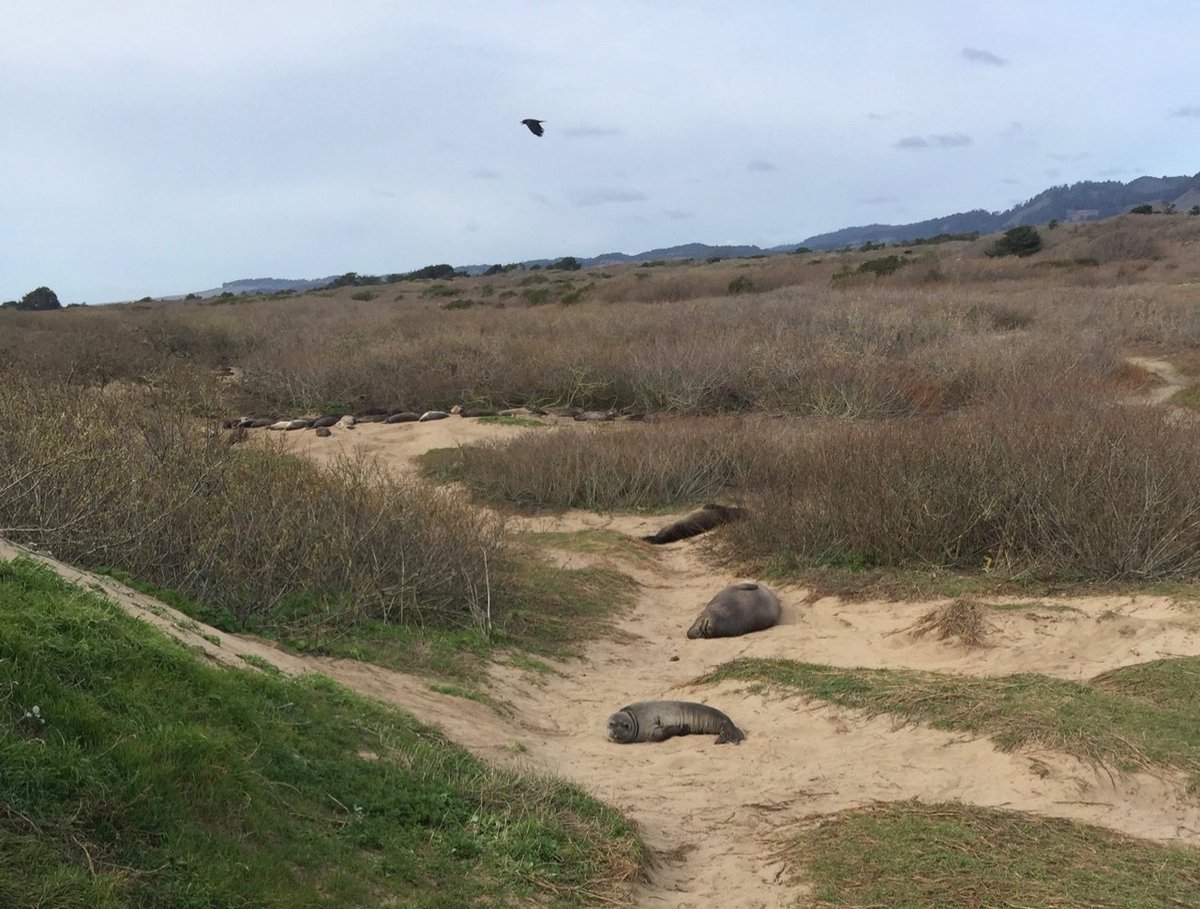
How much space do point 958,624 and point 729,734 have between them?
227 cm

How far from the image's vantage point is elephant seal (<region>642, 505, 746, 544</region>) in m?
11.2

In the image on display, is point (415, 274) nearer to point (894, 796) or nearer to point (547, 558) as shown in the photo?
point (547, 558)

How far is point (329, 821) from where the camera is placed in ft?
12.7

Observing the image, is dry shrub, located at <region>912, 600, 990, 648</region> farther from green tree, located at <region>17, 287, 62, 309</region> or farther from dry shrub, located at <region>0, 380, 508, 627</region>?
green tree, located at <region>17, 287, 62, 309</region>

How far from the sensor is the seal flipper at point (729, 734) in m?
6.17

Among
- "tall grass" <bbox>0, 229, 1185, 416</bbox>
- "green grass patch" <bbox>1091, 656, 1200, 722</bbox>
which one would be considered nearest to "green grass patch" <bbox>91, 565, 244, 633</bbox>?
"green grass patch" <bbox>1091, 656, 1200, 722</bbox>

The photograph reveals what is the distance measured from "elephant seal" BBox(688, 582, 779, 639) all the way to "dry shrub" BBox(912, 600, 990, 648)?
1224 millimetres

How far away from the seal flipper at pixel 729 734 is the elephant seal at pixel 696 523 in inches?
194

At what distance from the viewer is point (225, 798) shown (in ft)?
11.4

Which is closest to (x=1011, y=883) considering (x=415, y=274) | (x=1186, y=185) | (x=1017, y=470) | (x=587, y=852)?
(x=587, y=852)

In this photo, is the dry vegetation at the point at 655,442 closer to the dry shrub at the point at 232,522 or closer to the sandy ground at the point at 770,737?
the dry shrub at the point at 232,522

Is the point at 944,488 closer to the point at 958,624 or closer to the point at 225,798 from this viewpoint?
the point at 958,624

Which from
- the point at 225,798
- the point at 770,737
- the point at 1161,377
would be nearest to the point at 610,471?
the point at 770,737

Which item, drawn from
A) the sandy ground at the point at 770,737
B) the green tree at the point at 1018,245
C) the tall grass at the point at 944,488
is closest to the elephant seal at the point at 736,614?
the sandy ground at the point at 770,737
